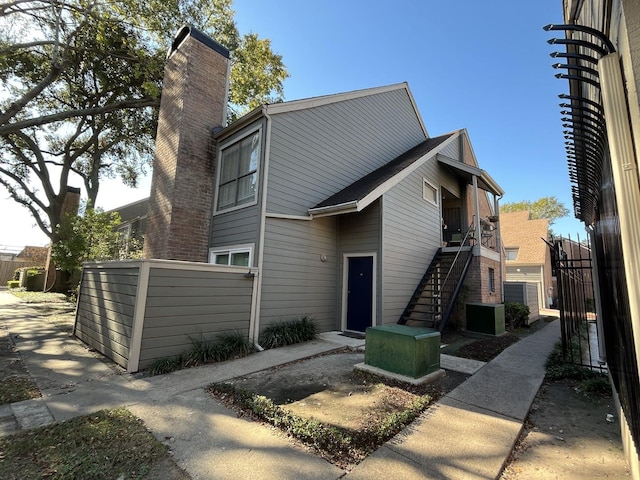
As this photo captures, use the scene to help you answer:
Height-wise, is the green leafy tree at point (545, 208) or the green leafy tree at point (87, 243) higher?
the green leafy tree at point (545, 208)

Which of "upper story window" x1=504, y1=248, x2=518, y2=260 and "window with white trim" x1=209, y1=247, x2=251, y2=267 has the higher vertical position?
"upper story window" x1=504, y1=248, x2=518, y2=260

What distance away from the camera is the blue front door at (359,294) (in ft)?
27.8

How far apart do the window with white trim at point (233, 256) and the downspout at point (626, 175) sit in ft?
22.5

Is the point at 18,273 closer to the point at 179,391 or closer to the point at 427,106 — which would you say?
the point at 179,391

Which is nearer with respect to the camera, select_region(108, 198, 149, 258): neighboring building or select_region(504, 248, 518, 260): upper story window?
select_region(108, 198, 149, 258): neighboring building

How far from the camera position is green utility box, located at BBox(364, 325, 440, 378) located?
4.88 meters

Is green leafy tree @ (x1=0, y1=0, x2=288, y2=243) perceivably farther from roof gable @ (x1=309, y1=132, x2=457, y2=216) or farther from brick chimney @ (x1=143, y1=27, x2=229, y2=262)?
roof gable @ (x1=309, y1=132, x2=457, y2=216)

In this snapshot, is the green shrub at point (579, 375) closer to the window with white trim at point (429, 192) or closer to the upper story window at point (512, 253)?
the window with white trim at point (429, 192)

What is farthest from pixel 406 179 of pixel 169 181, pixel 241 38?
pixel 241 38

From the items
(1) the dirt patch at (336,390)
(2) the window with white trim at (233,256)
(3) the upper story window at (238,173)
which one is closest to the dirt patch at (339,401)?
(1) the dirt patch at (336,390)

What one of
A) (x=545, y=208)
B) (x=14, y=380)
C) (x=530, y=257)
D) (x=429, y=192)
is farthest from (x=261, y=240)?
(x=545, y=208)

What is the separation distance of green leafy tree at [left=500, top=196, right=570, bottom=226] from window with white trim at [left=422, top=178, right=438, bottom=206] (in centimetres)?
3676

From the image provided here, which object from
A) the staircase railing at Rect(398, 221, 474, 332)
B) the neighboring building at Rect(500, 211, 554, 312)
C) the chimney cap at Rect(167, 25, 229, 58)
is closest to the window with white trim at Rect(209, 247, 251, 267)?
the staircase railing at Rect(398, 221, 474, 332)

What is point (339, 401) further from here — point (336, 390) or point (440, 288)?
point (440, 288)
